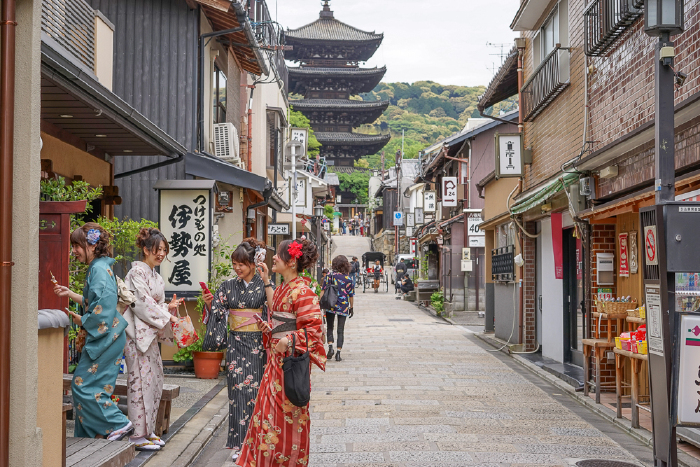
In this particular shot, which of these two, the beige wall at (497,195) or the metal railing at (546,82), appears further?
the beige wall at (497,195)

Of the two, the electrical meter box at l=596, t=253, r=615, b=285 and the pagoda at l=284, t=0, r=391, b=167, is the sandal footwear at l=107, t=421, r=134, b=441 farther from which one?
the pagoda at l=284, t=0, r=391, b=167

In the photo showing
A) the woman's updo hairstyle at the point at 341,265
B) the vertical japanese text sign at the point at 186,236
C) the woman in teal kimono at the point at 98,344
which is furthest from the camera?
the woman's updo hairstyle at the point at 341,265

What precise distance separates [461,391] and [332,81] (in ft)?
189

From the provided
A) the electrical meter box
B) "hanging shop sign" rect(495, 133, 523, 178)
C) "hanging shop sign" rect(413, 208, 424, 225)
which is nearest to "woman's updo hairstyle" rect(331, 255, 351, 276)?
"hanging shop sign" rect(495, 133, 523, 178)

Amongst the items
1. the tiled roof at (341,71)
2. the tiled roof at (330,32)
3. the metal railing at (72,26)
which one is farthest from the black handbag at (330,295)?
the tiled roof at (330,32)

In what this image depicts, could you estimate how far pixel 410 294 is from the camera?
126ft

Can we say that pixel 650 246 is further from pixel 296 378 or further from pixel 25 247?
pixel 25 247

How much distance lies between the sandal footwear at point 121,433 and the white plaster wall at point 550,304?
8409mm

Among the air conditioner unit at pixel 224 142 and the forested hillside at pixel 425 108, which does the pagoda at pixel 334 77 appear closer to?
the forested hillside at pixel 425 108

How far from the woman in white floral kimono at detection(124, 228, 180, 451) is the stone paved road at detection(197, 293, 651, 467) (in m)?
A: 0.61

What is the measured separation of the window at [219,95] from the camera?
14.2 meters

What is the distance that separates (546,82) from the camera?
12711mm

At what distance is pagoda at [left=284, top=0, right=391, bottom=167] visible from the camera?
6325cm

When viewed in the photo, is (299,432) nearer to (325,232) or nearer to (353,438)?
(353,438)
